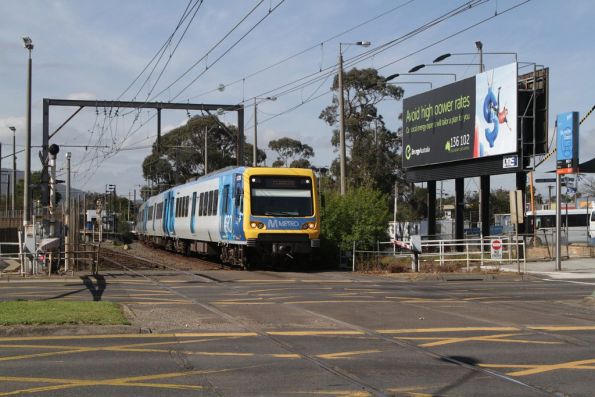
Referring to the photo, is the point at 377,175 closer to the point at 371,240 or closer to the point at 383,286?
the point at 371,240

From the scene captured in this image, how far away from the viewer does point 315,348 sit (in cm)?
1009

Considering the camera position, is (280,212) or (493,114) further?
(493,114)

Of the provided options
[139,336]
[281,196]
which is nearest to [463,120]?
[281,196]

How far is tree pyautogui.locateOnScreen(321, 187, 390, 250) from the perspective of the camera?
97.2 feet

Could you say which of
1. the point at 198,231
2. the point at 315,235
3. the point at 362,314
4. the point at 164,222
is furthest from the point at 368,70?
the point at 362,314

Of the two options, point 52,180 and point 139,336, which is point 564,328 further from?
point 52,180

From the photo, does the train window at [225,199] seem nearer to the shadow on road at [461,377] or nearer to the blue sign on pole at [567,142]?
the blue sign on pole at [567,142]

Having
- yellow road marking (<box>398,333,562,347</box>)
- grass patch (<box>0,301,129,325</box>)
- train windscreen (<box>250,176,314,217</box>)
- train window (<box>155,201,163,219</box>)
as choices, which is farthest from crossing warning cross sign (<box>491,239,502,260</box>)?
train window (<box>155,201,163,219</box>)

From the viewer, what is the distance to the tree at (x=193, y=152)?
244 ft

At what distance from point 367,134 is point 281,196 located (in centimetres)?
3564

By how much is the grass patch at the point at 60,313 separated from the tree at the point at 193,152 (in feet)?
196

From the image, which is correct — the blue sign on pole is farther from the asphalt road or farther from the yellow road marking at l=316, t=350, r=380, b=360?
the yellow road marking at l=316, t=350, r=380, b=360

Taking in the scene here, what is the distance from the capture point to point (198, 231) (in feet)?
106

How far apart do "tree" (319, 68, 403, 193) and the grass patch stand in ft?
143
